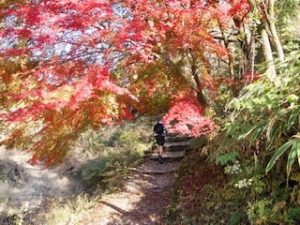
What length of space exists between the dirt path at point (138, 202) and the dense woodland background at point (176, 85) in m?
0.52

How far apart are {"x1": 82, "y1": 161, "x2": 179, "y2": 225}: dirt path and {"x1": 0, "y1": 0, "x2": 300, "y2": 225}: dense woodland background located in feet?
1.70

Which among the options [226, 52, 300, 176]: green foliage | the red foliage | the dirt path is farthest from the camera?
the dirt path

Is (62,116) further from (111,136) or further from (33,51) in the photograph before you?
(111,136)

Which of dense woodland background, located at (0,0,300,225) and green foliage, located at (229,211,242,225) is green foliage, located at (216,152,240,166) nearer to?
dense woodland background, located at (0,0,300,225)

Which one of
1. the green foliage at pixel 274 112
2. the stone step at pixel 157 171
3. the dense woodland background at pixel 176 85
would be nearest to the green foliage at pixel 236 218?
the dense woodland background at pixel 176 85

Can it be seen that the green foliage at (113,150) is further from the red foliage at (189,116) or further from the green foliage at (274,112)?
the green foliage at (274,112)

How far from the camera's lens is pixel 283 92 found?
3.74m

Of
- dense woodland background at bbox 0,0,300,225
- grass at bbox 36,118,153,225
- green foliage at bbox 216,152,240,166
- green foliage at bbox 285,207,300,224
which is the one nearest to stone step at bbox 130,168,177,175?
grass at bbox 36,118,153,225

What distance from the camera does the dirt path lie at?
21.4ft

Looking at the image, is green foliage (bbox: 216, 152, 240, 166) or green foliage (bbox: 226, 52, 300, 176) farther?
green foliage (bbox: 216, 152, 240, 166)

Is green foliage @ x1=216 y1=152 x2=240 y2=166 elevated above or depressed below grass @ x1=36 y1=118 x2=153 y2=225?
above

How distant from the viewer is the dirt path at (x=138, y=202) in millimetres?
6508

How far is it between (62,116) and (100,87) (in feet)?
3.31

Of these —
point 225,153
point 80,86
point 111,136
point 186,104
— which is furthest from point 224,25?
point 111,136
